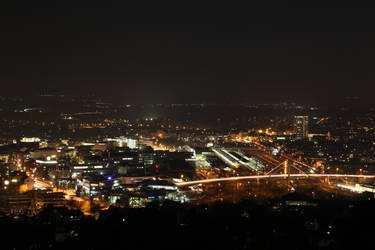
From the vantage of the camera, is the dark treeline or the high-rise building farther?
the high-rise building

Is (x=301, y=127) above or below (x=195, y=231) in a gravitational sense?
below

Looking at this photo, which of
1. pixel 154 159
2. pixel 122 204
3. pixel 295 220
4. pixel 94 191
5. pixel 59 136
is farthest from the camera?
pixel 59 136

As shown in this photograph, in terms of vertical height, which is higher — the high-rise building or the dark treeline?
the dark treeline

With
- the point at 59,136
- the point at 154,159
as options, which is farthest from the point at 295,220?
the point at 59,136

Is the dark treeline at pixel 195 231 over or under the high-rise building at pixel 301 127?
over

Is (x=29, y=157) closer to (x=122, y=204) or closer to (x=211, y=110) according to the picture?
→ (x=122, y=204)

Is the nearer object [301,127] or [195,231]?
[195,231]

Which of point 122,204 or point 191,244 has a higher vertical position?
point 191,244

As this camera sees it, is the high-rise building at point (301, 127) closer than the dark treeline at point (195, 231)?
No
